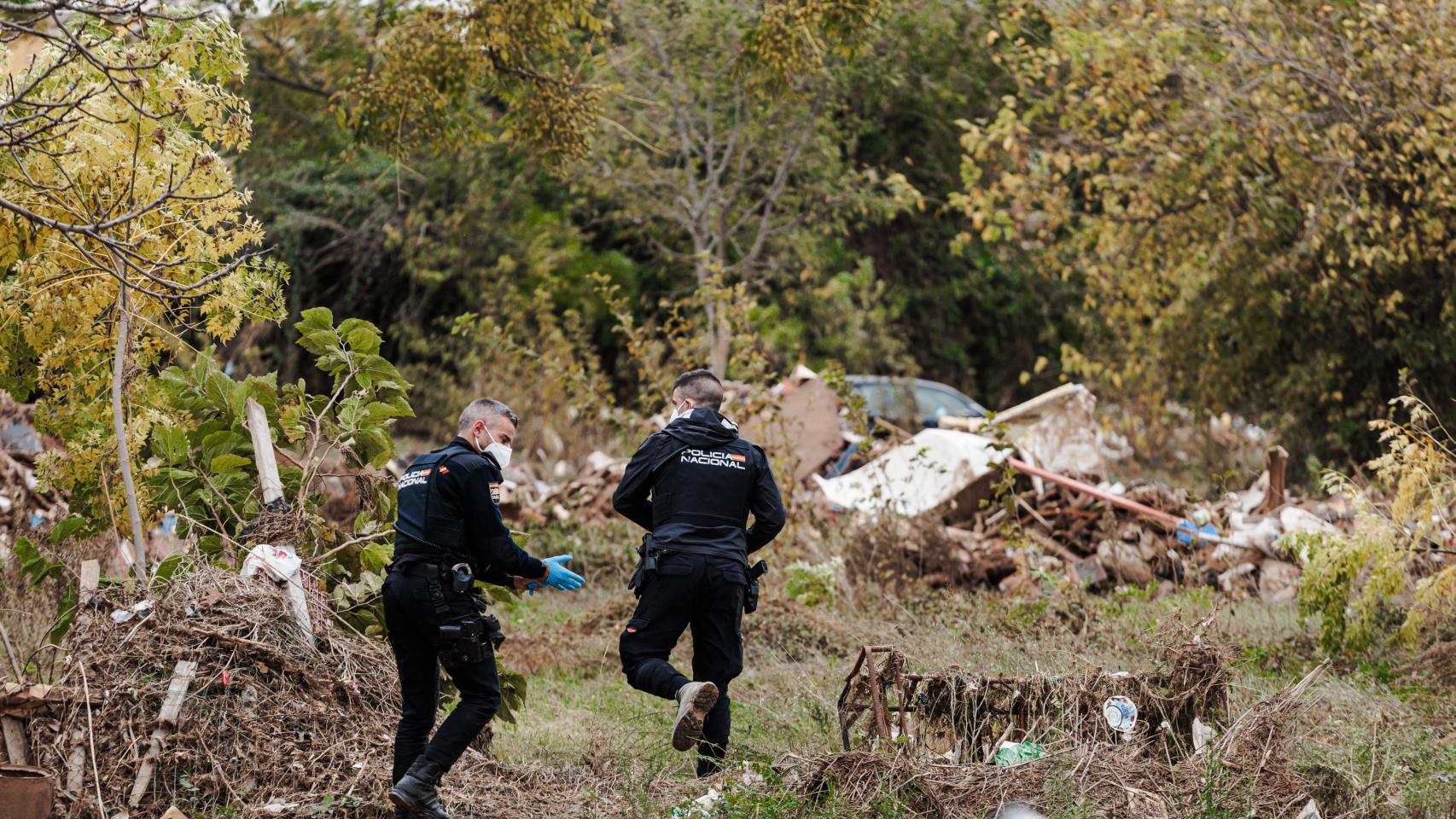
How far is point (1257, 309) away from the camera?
14438mm

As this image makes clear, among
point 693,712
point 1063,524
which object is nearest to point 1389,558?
point 693,712

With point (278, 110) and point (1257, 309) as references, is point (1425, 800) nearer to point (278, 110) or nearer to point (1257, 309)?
point (1257, 309)

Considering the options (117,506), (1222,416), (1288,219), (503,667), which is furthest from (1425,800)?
(1222,416)

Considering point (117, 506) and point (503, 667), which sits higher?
point (117, 506)

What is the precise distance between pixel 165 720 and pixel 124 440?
1.50m

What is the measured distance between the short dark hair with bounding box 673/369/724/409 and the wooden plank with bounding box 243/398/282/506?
1.93 meters

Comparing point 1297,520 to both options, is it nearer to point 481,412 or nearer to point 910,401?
point 910,401

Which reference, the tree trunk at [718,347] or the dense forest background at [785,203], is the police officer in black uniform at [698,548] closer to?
the dense forest background at [785,203]

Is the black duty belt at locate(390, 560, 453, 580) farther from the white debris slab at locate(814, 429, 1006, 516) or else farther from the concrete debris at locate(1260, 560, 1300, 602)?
the concrete debris at locate(1260, 560, 1300, 602)

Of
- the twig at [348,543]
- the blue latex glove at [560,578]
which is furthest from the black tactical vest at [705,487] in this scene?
the twig at [348,543]

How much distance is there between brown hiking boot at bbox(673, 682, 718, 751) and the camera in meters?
5.65

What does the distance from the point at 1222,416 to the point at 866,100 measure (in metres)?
8.65

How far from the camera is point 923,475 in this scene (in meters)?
12.4

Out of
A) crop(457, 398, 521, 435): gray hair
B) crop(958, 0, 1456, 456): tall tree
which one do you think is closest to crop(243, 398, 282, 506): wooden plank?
crop(457, 398, 521, 435): gray hair
